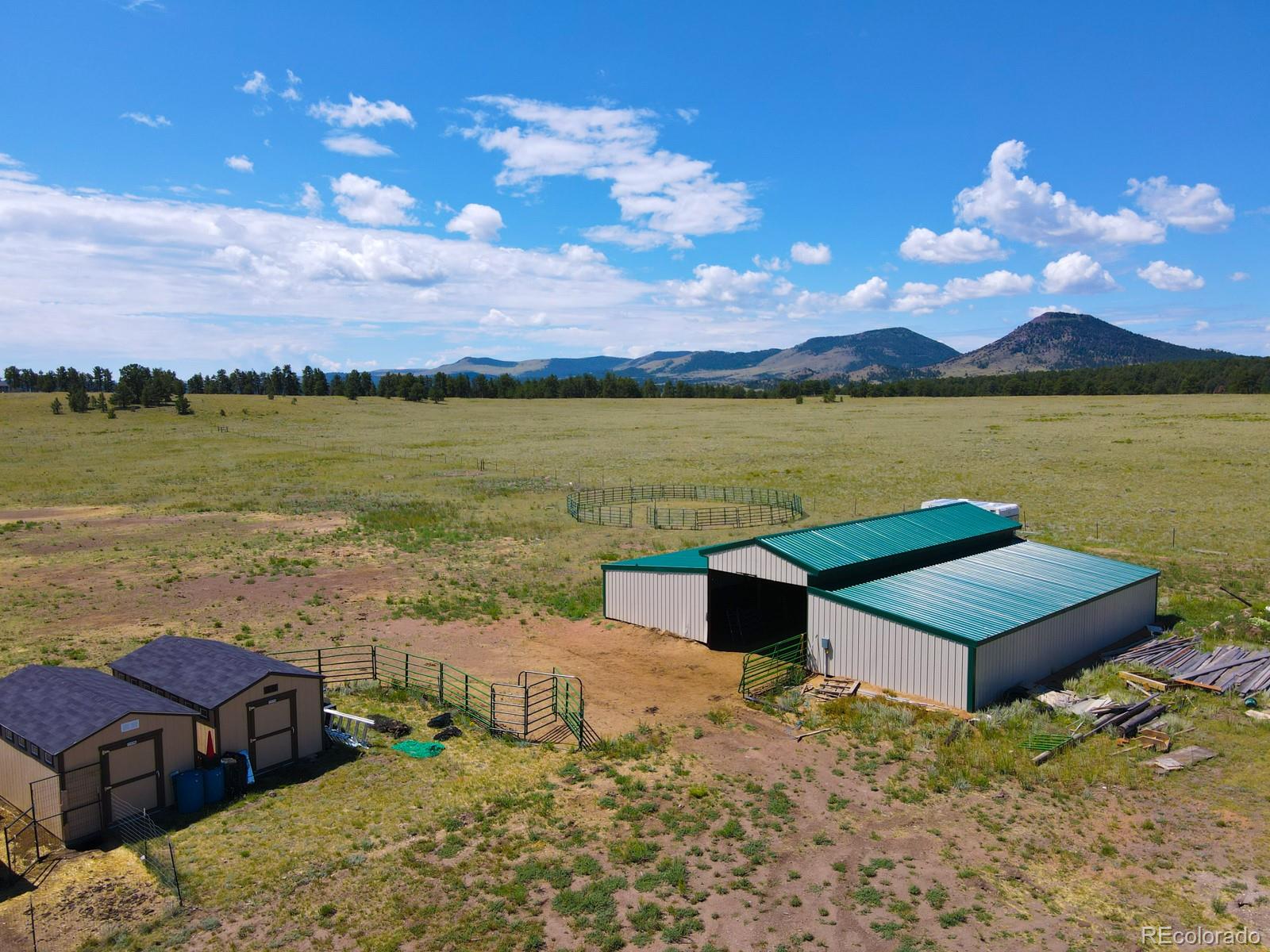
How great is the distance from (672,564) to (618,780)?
1168 centimetres

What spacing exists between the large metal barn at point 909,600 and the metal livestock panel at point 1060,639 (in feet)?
0.15

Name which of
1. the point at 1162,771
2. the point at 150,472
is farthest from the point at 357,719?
the point at 150,472

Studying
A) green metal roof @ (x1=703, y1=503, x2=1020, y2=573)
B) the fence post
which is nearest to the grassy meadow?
the fence post

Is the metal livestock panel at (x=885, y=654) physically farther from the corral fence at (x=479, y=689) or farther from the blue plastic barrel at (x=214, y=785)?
the blue plastic barrel at (x=214, y=785)

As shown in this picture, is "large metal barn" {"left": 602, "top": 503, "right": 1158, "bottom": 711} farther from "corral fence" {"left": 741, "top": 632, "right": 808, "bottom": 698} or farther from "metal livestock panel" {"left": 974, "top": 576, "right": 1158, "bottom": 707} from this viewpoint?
"corral fence" {"left": 741, "top": 632, "right": 808, "bottom": 698}

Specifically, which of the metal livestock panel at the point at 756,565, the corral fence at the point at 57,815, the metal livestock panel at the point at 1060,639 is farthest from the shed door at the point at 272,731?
the metal livestock panel at the point at 1060,639

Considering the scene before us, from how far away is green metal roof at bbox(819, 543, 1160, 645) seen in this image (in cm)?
2041

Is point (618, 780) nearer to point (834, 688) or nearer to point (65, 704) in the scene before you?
point (834, 688)

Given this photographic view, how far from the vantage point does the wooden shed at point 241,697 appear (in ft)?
51.8

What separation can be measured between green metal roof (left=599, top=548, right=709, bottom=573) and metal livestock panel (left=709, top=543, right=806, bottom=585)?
0.80 metres

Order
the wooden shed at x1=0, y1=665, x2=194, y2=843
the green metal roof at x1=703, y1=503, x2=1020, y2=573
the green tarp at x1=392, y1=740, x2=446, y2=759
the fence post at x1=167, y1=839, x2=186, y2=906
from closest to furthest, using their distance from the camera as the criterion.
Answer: the fence post at x1=167, y1=839, x2=186, y2=906 → the wooden shed at x1=0, y1=665, x2=194, y2=843 → the green tarp at x1=392, y1=740, x2=446, y2=759 → the green metal roof at x1=703, y1=503, x2=1020, y2=573

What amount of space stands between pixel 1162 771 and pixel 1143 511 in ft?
116

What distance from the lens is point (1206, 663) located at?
21297 millimetres

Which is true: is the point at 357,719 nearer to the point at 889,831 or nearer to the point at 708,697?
the point at 708,697
